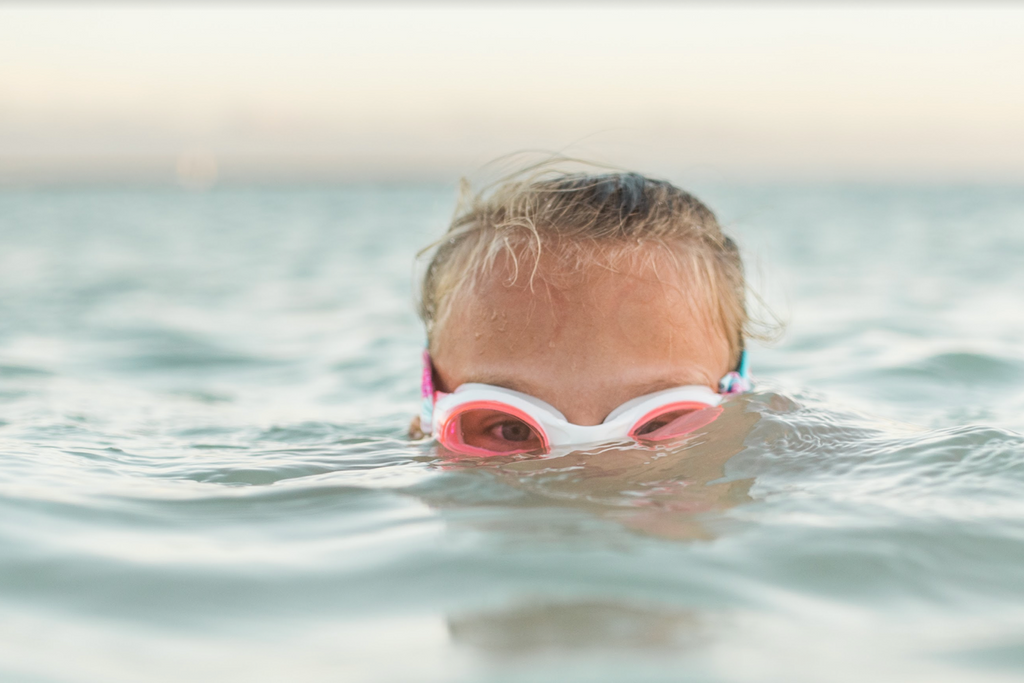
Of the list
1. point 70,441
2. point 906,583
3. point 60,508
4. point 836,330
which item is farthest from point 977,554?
point 836,330

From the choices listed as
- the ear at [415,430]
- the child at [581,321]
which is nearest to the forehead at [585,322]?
the child at [581,321]

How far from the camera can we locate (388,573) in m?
1.88

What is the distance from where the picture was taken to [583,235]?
3.10m

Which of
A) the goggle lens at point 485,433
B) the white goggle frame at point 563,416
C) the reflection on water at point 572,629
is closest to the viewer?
the reflection on water at point 572,629

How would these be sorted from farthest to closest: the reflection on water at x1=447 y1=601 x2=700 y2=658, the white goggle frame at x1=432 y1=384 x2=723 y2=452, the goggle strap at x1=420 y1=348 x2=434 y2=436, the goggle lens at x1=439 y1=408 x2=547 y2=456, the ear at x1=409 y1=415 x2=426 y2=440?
the ear at x1=409 y1=415 x2=426 y2=440, the goggle strap at x1=420 y1=348 x2=434 y2=436, the goggle lens at x1=439 y1=408 x2=547 y2=456, the white goggle frame at x1=432 y1=384 x2=723 y2=452, the reflection on water at x1=447 y1=601 x2=700 y2=658

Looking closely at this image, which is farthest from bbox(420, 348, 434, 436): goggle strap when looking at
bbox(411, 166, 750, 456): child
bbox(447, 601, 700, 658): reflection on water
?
bbox(447, 601, 700, 658): reflection on water

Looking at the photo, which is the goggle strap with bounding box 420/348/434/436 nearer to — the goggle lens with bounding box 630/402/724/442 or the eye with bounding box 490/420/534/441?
the eye with bounding box 490/420/534/441

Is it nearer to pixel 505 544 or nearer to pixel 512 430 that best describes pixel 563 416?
pixel 512 430

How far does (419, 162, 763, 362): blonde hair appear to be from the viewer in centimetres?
308

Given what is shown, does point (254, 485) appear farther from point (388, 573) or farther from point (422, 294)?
point (422, 294)

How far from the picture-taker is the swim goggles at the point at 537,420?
2.79 meters

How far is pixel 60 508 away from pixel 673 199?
88.0 inches

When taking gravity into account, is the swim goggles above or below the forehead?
below

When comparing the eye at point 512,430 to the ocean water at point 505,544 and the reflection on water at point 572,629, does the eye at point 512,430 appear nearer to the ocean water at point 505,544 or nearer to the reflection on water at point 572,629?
the ocean water at point 505,544
